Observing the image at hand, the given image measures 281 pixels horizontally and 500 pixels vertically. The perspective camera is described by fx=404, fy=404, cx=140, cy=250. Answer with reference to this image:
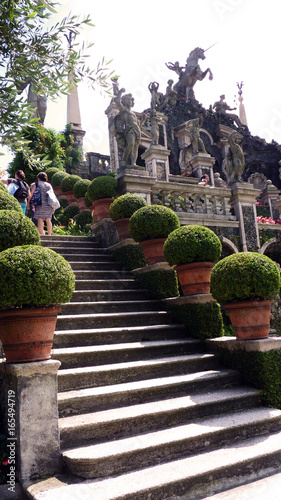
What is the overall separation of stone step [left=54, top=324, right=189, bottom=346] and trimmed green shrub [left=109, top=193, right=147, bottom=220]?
2638 millimetres

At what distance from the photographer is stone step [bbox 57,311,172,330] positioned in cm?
483

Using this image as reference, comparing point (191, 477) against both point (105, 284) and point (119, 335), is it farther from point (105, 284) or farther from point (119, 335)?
point (105, 284)

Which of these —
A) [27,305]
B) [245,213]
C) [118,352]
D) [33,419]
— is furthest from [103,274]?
[245,213]

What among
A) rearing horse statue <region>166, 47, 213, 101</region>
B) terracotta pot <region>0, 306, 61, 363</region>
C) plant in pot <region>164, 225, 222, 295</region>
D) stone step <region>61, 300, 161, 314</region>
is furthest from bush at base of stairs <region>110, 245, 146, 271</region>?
rearing horse statue <region>166, 47, 213, 101</region>

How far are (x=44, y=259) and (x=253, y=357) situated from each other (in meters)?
2.56

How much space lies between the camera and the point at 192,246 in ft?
17.7

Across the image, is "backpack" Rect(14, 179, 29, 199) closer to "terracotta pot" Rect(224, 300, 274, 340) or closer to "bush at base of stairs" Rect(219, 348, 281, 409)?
"terracotta pot" Rect(224, 300, 274, 340)

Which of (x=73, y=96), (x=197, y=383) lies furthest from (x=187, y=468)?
(x=73, y=96)

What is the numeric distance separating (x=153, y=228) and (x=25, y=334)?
3.41m

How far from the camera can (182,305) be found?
567cm

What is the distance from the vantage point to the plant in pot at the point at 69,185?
1245 cm

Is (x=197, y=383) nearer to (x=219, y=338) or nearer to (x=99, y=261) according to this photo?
(x=219, y=338)

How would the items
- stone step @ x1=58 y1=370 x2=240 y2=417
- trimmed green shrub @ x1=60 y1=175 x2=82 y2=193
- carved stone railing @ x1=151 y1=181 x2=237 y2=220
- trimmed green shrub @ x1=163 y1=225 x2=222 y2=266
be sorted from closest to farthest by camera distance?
stone step @ x1=58 y1=370 x2=240 y2=417 < trimmed green shrub @ x1=163 y1=225 x2=222 y2=266 < carved stone railing @ x1=151 y1=181 x2=237 y2=220 < trimmed green shrub @ x1=60 y1=175 x2=82 y2=193

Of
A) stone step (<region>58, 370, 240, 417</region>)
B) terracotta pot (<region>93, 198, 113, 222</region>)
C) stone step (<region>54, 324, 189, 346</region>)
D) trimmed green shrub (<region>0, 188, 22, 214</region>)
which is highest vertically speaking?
terracotta pot (<region>93, 198, 113, 222</region>)
